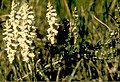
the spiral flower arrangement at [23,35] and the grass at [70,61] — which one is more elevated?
the spiral flower arrangement at [23,35]

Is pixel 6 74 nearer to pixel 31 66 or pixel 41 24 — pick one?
pixel 31 66

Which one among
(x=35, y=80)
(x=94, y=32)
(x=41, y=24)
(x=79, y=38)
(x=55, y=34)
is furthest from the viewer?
(x=41, y=24)

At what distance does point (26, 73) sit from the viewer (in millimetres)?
2393

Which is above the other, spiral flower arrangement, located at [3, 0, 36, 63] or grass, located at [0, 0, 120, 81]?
spiral flower arrangement, located at [3, 0, 36, 63]

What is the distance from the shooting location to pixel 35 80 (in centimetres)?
222

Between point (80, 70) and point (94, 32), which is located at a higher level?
point (94, 32)

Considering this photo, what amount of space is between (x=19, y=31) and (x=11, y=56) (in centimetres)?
14

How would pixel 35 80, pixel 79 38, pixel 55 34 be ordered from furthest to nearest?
pixel 79 38, pixel 55 34, pixel 35 80

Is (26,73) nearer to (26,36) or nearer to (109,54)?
(26,36)

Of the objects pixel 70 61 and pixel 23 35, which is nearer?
pixel 23 35

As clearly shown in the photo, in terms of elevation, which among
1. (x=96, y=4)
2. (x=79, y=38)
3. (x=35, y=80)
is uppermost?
(x=96, y=4)

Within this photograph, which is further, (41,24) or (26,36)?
(41,24)

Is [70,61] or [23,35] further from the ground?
[23,35]

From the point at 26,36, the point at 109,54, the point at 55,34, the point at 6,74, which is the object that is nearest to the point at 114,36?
the point at 109,54
